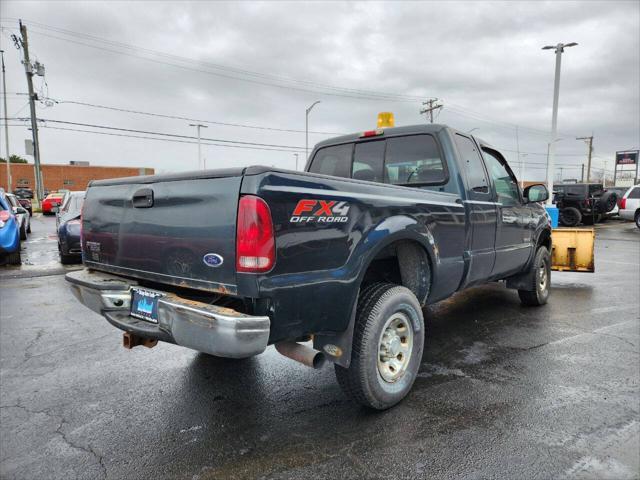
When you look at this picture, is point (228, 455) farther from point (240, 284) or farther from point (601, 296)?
point (601, 296)

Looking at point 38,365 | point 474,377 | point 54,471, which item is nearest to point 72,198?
point 38,365

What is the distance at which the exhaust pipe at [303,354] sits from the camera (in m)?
2.70

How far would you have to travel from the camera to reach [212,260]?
2.40 m

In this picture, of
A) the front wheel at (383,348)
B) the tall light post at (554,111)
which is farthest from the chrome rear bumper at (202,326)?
the tall light post at (554,111)

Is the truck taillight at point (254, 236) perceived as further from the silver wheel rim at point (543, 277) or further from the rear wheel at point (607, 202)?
the rear wheel at point (607, 202)

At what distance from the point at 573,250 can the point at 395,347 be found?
18.9 feet

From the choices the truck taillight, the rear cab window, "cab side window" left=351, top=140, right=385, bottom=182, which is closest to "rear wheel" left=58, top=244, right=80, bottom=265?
the rear cab window

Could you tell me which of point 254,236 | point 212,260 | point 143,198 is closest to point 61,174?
point 143,198

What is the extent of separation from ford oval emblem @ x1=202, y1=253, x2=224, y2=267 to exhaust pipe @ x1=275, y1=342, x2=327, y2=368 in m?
0.69

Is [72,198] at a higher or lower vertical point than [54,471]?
higher

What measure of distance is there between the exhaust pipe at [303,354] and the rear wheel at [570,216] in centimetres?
2076

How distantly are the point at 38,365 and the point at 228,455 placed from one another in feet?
8.00

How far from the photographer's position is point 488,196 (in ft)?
14.5

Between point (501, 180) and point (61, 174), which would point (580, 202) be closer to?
point (501, 180)
